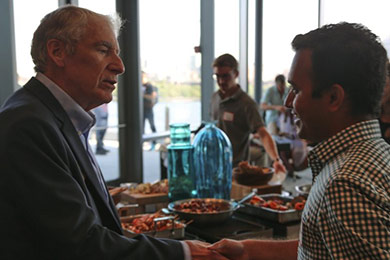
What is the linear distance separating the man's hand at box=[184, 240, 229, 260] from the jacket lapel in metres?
0.28

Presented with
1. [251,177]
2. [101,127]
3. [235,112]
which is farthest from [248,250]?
[101,127]

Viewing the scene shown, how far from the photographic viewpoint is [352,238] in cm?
85

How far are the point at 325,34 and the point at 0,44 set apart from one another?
360 cm

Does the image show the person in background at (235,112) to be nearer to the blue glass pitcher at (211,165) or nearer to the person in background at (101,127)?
the blue glass pitcher at (211,165)

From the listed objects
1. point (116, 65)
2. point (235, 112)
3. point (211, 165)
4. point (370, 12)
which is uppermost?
point (370, 12)

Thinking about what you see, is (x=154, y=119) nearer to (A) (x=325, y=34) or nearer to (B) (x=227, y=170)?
(B) (x=227, y=170)

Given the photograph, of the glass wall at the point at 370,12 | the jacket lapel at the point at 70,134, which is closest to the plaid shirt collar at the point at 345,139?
the jacket lapel at the point at 70,134

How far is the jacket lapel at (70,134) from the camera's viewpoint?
1.26 metres

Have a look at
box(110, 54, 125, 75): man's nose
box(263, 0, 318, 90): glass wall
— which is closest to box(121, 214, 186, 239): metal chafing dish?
box(110, 54, 125, 75): man's nose

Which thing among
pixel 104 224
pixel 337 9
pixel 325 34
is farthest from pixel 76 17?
pixel 337 9

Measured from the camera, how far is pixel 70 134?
1.27 meters

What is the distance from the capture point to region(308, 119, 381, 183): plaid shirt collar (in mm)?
999

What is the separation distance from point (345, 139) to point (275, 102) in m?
6.29

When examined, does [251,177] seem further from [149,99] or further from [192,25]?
[192,25]
